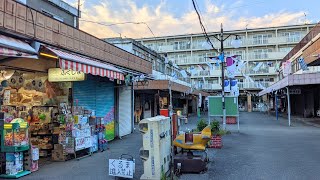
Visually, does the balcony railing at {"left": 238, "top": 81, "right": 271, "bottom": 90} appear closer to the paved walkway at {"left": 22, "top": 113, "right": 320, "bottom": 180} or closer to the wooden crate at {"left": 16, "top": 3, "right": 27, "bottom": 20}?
the paved walkway at {"left": 22, "top": 113, "right": 320, "bottom": 180}

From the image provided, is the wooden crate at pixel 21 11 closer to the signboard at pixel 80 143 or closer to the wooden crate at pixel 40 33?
the wooden crate at pixel 40 33

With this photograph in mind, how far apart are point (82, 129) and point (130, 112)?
7.98 meters

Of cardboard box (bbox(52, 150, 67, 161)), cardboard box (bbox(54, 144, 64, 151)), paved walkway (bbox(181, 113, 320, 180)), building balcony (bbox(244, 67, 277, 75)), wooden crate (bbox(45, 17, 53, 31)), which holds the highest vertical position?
building balcony (bbox(244, 67, 277, 75))

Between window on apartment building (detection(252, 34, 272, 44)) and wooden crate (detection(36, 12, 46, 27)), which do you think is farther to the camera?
window on apartment building (detection(252, 34, 272, 44))

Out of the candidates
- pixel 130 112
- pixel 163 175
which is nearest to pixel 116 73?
pixel 163 175

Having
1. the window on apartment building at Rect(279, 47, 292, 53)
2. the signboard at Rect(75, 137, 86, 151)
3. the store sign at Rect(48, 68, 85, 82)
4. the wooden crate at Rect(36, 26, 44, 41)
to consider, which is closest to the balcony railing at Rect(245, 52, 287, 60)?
the window on apartment building at Rect(279, 47, 292, 53)

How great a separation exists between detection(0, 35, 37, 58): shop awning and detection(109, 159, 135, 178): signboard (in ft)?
10.9

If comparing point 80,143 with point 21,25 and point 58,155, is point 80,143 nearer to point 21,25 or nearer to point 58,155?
point 58,155

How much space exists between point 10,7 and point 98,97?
6.65 m

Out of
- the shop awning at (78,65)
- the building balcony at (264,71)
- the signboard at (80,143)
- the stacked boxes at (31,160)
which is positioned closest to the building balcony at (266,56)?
the building balcony at (264,71)

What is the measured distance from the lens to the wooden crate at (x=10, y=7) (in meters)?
8.15

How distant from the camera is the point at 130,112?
19.0m

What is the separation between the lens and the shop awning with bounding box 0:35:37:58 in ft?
23.7

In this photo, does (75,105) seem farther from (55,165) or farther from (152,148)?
(152,148)
